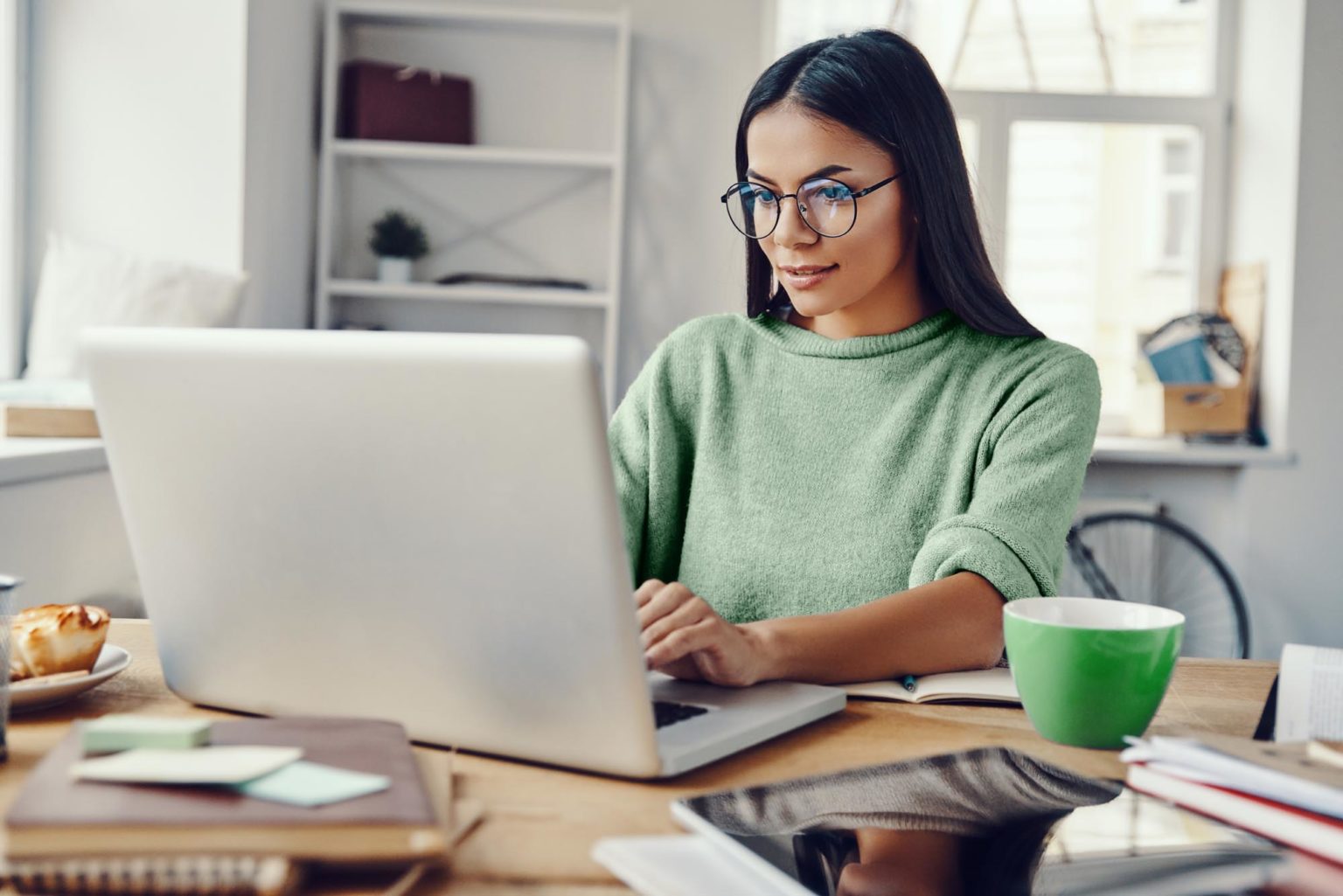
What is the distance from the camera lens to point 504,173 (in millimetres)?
3754

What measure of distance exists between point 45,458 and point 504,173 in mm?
1994

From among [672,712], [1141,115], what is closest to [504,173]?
[1141,115]

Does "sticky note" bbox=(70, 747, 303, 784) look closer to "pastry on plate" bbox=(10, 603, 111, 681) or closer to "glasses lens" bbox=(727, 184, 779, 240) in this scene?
"pastry on plate" bbox=(10, 603, 111, 681)

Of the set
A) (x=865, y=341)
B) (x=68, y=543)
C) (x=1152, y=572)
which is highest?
(x=865, y=341)

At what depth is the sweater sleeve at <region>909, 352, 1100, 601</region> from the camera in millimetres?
1050

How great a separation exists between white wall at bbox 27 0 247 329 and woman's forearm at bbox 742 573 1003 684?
248 cm

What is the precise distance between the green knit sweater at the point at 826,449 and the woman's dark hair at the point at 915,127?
60 mm

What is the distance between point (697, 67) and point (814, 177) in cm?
263

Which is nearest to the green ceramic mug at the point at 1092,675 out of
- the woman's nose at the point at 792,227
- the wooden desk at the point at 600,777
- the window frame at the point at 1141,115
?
the wooden desk at the point at 600,777

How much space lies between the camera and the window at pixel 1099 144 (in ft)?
12.5

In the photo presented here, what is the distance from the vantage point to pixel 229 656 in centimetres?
79

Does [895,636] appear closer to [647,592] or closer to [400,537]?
[647,592]

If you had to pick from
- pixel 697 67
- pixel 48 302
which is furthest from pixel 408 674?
pixel 697 67

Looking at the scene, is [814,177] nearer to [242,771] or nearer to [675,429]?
[675,429]
